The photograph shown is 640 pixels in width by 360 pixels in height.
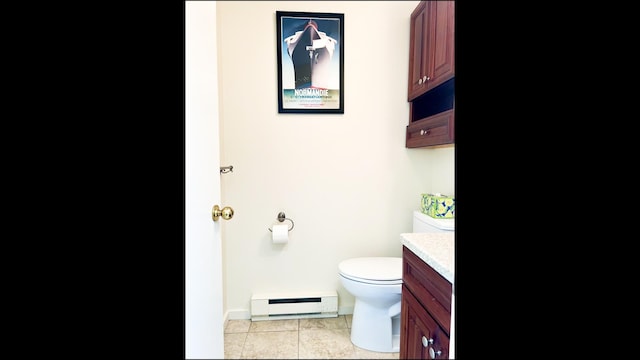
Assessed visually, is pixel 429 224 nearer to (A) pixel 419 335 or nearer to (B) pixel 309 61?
(A) pixel 419 335

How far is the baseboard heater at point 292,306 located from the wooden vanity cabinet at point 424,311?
872 mm

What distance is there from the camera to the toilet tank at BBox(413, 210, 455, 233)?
150 centimetres

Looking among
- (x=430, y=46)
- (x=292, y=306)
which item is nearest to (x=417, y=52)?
(x=430, y=46)

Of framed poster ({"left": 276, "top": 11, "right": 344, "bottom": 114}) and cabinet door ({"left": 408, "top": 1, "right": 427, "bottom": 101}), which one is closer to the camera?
cabinet door ({"left": 408, "top": 1, "right": 427, "bottom": 101})

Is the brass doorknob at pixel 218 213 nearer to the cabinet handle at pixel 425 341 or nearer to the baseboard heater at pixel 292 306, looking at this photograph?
the cabinet handle at pixel 425 341

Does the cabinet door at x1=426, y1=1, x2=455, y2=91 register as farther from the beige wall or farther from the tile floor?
the tile floor

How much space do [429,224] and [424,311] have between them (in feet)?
2.73

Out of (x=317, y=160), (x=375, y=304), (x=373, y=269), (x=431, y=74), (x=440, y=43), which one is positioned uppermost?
(x=440, y=43)

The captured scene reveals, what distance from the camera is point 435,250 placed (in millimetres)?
856

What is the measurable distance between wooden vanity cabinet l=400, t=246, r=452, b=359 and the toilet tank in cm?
58

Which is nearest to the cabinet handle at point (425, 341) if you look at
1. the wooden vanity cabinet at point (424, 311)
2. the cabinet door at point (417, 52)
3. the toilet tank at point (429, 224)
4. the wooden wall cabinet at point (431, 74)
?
the wooden vanity cabinet at point (424, 311)

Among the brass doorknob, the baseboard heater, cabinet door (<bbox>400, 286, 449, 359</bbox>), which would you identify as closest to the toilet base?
the baseboard heater
